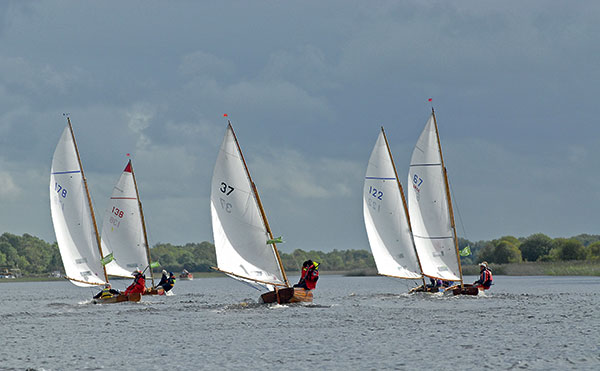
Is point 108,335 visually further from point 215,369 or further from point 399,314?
point 399,314

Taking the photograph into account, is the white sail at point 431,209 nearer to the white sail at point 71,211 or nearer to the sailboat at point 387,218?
the sailboat at point 387,218

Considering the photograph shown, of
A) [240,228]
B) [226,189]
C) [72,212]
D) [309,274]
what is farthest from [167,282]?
[309,274]

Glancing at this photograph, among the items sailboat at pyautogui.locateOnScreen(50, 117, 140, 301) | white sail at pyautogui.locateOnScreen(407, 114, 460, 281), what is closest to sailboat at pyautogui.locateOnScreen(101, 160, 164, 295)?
sailboat at pyautogui.locateOnScreen(50, 117, 140, 301)

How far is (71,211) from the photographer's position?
58.8 metres

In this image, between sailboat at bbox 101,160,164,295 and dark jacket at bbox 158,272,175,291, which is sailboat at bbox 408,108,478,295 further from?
sailboat at bbox 101,160,164,295

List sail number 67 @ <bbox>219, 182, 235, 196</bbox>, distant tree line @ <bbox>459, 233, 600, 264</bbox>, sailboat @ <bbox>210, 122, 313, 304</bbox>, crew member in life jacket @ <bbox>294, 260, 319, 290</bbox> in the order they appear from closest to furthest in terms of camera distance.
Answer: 1. sailboat @ <bbox>210, 122, 313, 304</bbox>
2. sail number 67 @ <bbox>219, 182, 235, 196</bbox>
3. crew member in life jacket @ <bbox>294, 260, 319, 290</bbox>
4. distant tree line @ <bbox>459, 233, 600, 264</bbox>

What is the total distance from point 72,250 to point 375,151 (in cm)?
2124

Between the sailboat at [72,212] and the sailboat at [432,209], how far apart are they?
2161 cm

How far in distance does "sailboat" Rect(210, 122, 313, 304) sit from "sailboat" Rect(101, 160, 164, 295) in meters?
23.9

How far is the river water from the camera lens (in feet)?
93.6

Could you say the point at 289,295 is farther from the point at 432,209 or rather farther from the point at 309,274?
the point at 432,209

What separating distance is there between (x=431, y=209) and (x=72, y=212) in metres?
23.7

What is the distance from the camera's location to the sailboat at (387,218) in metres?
60.4

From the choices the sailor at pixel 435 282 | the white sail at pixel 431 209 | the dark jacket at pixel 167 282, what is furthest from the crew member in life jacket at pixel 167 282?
the sailor at pixel 435 282
